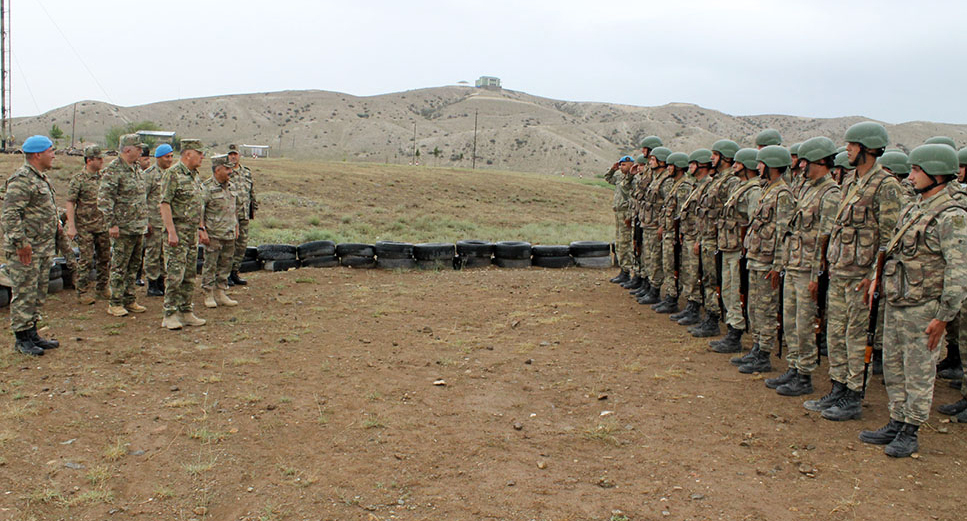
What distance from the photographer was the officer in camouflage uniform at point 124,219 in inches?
318

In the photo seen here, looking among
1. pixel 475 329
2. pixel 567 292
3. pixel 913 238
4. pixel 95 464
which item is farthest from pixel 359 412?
pixel 567 292

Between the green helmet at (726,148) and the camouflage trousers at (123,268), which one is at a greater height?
the green helmet at (726,148)

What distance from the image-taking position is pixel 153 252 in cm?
→ 884

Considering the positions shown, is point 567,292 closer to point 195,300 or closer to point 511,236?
point 195,300

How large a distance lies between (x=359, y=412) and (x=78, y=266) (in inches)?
232

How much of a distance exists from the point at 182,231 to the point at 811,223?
6.81 metres

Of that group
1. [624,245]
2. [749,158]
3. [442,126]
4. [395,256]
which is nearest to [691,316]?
[749,158]

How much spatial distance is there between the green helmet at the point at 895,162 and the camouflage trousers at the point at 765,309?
1.48 meters

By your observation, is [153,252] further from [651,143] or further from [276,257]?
[651,143]

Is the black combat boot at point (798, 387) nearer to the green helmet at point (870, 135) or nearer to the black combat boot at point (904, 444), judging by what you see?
the black combat boot at point (904, 444)

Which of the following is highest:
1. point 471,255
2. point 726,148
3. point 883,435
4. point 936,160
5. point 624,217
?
point 726,148

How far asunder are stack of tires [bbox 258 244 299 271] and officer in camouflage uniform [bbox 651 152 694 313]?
639 centimetres

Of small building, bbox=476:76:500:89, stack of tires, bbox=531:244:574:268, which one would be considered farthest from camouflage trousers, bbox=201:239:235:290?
small building, bbox=476:76:500:89

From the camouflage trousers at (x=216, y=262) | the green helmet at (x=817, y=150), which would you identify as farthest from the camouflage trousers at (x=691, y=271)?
the camouflage trousers at (x=216, y=262)
